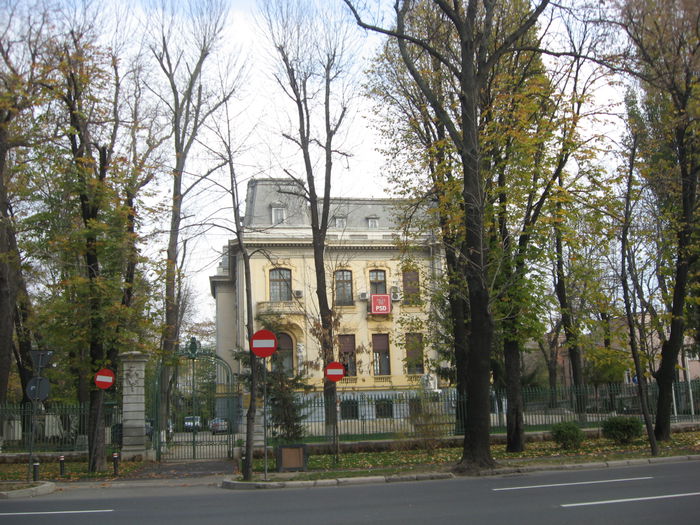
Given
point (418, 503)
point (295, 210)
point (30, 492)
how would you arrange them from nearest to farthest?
1. point (418, 503)
2. point (30, 492)
3. point (295, 210)

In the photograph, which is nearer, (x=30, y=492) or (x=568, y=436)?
(x=30, y=492)

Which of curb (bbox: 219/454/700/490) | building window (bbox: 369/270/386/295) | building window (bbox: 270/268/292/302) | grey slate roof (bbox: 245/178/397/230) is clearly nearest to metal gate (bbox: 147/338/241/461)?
curb (bbox: 219/454/700/490)

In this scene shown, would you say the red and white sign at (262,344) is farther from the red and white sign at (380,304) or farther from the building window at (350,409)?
the red and white sign at (380,304)

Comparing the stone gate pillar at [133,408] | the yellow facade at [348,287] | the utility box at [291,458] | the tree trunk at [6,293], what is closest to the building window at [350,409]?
the utility box at [291,458]

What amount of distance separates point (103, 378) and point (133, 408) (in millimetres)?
3364

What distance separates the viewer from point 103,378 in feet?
60.3

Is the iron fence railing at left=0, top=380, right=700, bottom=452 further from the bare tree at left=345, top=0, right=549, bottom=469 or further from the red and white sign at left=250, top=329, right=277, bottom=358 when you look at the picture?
the red and white sign at left=250, top=329, right=277, bottom=358

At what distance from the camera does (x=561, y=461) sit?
56.0ft

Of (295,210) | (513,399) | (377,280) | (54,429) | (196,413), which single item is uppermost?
(295,210)

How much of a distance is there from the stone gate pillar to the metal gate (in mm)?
455

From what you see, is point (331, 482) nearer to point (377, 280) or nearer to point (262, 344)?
point (262, 344)

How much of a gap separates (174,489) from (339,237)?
3247 cm

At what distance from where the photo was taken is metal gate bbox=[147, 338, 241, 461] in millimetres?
21609

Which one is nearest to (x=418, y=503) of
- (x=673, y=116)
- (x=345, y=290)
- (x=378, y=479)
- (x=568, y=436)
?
(x=378, y=479)
